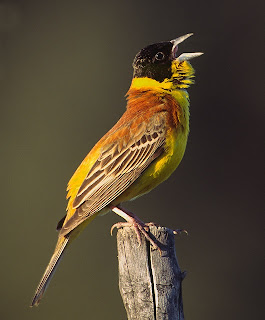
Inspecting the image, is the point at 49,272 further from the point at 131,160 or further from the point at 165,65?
the point at 165,65

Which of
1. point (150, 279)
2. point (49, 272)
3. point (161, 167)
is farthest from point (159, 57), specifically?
point (150, 279)

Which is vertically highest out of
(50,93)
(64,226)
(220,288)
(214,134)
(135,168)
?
(50,93)

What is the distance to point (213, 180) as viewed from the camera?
12469 millimetres

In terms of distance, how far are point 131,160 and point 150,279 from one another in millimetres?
1329

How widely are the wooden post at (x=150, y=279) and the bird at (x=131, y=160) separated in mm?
570

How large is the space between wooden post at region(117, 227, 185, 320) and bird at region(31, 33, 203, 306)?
57cm

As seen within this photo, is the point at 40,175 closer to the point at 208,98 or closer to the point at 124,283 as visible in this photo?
the point at 208,98

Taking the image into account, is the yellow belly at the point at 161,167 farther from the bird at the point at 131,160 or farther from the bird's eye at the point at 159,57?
the bird's eye at the point at 159,57

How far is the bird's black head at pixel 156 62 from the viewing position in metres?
6.94

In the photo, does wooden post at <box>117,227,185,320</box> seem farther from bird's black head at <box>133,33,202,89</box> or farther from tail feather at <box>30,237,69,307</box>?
bird's black head at <box>133,33,202,89</box>

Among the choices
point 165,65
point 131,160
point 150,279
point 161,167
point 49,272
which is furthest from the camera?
point 165,65

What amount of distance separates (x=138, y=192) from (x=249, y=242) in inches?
250

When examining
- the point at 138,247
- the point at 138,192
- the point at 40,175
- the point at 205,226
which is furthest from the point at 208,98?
the point at 138,247

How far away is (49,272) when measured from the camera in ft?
20.3
